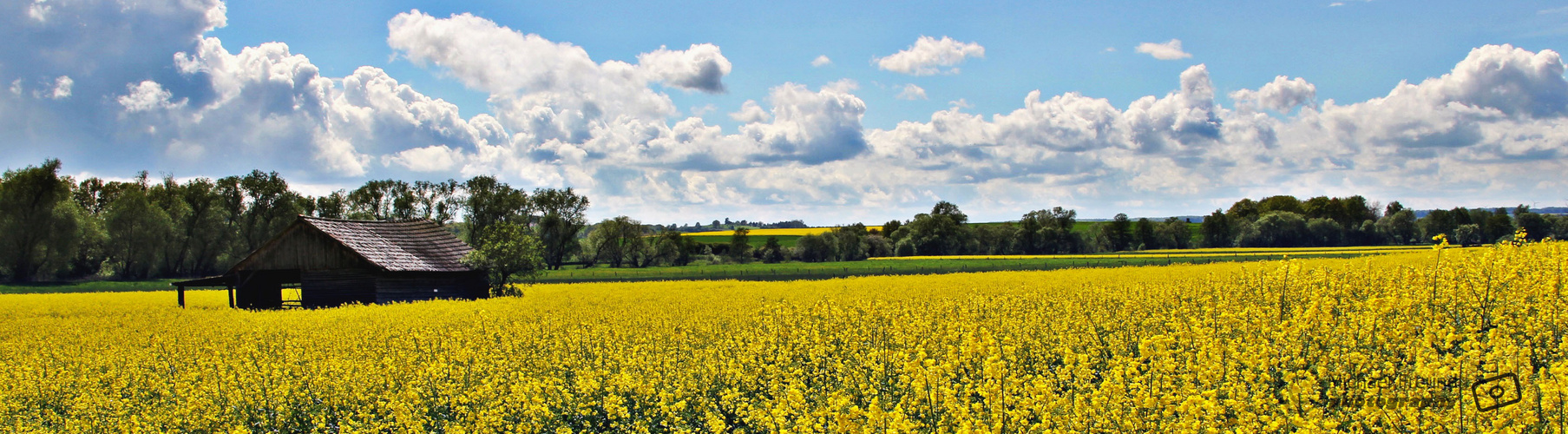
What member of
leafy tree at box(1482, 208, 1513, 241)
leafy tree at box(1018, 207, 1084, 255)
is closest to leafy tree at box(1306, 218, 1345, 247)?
leafy tree at box(1482, 208, 1513, 241)

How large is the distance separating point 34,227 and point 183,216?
1168 centimetres

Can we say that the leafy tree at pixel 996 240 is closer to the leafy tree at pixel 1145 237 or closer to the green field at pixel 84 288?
the leafy tree at pixel 1145 237

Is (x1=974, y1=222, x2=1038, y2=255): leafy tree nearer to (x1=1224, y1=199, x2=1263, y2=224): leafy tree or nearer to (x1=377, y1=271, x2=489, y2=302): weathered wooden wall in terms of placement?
(x1=1224, y1=199, x2=1263, y2=224): leafy tree

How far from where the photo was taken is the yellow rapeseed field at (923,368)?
5.07m

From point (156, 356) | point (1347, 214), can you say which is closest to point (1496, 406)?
point (156, 356)

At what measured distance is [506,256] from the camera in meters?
29.0

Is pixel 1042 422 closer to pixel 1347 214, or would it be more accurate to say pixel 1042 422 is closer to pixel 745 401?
pixel 745 401

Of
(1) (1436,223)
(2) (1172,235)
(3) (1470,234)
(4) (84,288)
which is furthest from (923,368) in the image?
(1) (1436,223)

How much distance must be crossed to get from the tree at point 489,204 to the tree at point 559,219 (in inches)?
80.7

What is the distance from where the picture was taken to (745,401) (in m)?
7.28

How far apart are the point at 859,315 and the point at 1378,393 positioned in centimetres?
686

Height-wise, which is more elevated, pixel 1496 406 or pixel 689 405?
pixel 1496 406

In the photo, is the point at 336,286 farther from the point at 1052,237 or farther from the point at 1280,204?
the point at 1280,204

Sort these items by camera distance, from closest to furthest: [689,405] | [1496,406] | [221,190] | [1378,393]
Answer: [1496,406] → [1378,393] → [689,405] → [221,190]
